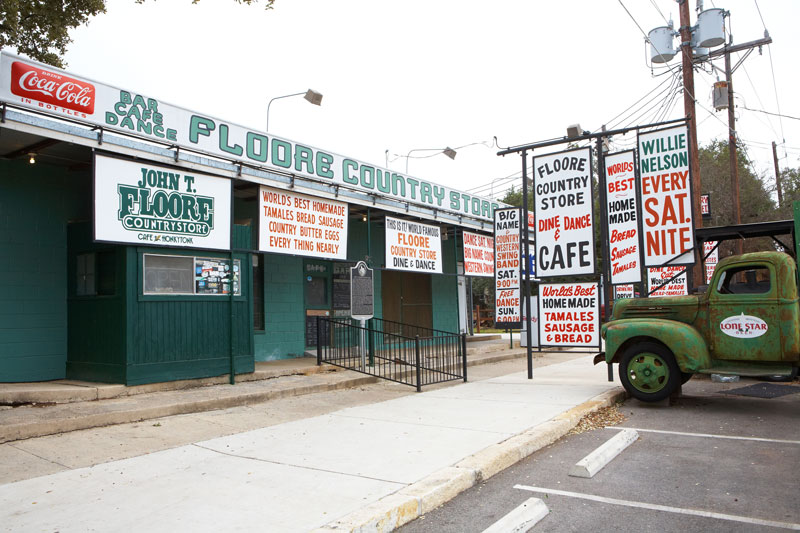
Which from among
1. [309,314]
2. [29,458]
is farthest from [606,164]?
[29,458]

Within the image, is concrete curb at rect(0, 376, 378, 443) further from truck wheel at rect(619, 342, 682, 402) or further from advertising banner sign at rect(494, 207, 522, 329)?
advertising banner sign at rect(494, 207, 522, 329)

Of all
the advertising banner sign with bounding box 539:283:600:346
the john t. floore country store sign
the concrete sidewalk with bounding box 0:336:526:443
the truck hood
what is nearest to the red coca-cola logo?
the john t. floore country store sign

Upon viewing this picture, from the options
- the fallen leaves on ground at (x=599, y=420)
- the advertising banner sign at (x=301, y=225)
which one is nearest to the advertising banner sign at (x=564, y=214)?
the fallen leaves on ground at (x=599, y=420)

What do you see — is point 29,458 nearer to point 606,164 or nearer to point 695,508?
point 695,508

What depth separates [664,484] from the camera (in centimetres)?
544

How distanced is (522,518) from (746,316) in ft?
19.5

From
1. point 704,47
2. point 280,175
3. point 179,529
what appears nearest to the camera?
point 179,529

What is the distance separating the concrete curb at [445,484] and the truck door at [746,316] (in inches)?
113

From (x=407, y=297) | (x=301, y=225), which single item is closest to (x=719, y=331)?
(x=301, y=225)

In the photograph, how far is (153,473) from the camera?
5641 mm

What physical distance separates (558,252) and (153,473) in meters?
8.75

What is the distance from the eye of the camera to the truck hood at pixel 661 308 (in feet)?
30.6

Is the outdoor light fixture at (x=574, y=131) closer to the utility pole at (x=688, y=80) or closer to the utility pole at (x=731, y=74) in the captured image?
the utility pole at (x=688, y=80)

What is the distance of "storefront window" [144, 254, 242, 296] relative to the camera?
31.1ft
